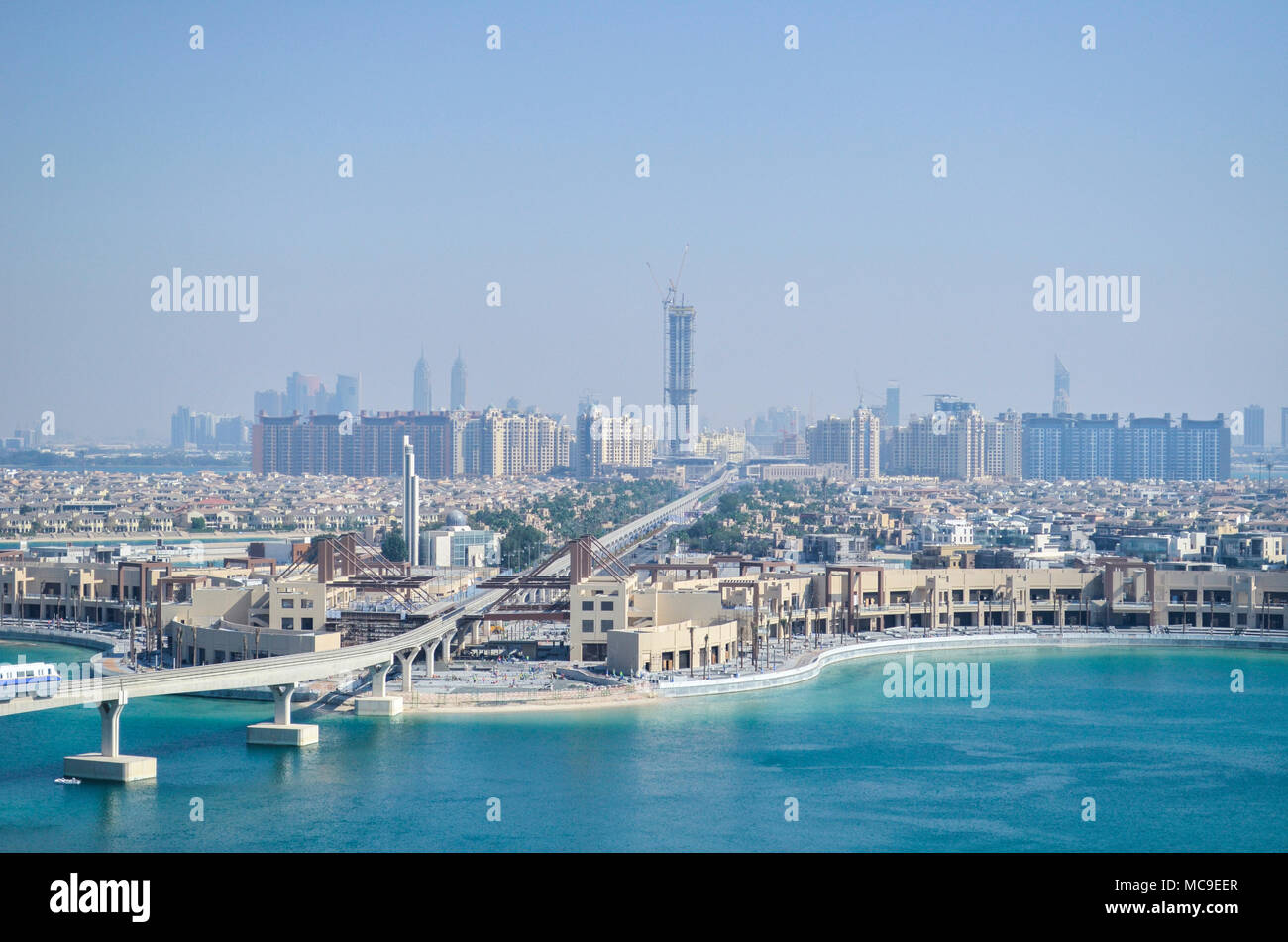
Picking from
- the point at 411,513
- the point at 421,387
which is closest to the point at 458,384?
the point at 421,387

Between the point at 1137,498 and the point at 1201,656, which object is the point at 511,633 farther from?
the point at 1137,498

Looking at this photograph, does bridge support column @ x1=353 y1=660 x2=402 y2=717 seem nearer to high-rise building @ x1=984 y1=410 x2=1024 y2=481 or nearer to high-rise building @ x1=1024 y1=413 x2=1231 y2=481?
high-rise building @ x1=984 y1=410 x2=1024 y2=481

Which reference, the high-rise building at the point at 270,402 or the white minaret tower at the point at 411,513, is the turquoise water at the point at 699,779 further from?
the high-rise building at the point at 270,402

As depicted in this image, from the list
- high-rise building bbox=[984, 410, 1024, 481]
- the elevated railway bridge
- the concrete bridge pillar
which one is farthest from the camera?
high-rise building bbox=[984, 410, 1024, 481]

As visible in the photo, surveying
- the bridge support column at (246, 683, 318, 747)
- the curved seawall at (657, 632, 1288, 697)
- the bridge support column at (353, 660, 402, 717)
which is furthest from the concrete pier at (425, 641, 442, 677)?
the curved seawall at (657, 632, 1288, 697)

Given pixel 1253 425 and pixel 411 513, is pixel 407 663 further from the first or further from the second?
pixel 1253 425

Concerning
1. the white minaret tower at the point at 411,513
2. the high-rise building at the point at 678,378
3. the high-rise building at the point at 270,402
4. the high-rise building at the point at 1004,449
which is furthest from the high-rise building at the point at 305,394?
the white minaret tower at the point at 411,513

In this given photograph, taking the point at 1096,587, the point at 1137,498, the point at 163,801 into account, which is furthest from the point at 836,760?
the point at 1137,498
